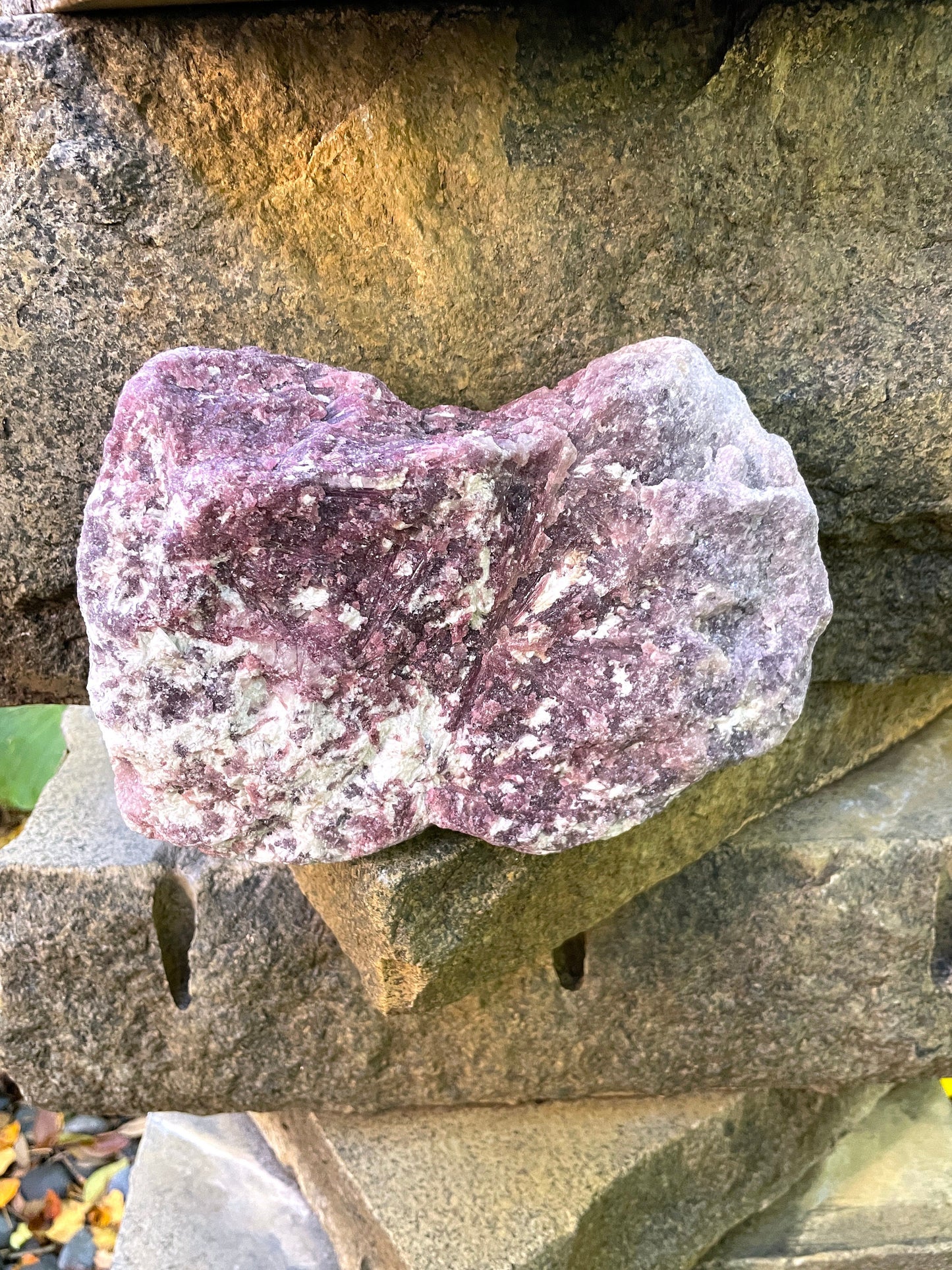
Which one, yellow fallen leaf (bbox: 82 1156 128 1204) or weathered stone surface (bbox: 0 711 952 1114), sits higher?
weathered stone surface (bbox: 0 711 952 1114)

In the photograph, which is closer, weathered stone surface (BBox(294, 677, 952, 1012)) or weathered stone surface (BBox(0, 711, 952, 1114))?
weathered stone surface (BBox(294, 677, 952, 1012))

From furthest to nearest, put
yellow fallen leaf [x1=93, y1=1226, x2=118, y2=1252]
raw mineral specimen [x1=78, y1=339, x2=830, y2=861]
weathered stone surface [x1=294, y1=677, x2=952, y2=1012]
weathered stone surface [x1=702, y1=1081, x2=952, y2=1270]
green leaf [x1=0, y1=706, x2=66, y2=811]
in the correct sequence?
green leaf [x1=0, y1=706, x2=66, y2=811] < yellow fallen leaf [x1=93, y1=1226, x2=118, y2=1252] < weathered stone surface [x1=702, y1=1081, x2=952, y2=1270] < weathered stone surface [x1=294, y1=677, x2=952, y2=1012] < raw mineral specimen [x1=78, y1=339, x2=830, y2=861]

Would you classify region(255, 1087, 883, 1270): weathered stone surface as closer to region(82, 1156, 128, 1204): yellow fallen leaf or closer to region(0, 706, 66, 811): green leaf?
region(82, 1156, 128, 1204): yellow fallen leaf

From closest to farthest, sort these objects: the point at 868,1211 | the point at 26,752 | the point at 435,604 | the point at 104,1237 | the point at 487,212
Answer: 1. the point at 435,604
2. the point at 487,212
3. the point at 868,1211
4. the point at 104,1237
5. the point at 26,752

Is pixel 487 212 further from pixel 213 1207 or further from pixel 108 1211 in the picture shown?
pixel 108 1211

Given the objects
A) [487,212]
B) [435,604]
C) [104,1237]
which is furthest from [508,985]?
[104,1237]

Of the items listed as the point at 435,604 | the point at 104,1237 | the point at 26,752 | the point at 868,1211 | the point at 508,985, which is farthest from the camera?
the point at 26,752

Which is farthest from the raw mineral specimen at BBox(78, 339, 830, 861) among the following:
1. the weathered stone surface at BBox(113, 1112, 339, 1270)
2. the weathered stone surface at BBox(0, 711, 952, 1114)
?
the weathered stone surface at BBox(113, 1112, 339, 1270)
